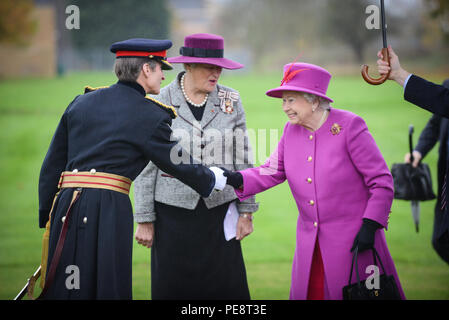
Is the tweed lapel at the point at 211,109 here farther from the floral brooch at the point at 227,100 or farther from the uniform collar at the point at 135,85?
the uniform collar at the point at 135,85

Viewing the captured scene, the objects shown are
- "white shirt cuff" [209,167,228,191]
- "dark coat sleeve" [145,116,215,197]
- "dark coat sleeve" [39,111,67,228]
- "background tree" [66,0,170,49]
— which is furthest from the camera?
"background tree" [66,0,170,49]

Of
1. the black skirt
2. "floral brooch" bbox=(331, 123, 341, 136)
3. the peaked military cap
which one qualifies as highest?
the peaked military cap

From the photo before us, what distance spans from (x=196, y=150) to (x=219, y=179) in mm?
365

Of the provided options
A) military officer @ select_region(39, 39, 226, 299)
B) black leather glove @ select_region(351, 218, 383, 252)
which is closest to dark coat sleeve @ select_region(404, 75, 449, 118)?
black leather glove @ select_region(351, 218, 383, 252)

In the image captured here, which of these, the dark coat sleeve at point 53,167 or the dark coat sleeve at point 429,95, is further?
the dark coat sleeve at point 53,167

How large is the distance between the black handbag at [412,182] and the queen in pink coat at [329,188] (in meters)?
1.45

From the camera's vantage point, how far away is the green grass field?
17.9 feet

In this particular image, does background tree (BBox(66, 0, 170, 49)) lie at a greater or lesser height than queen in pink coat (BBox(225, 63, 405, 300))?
greater

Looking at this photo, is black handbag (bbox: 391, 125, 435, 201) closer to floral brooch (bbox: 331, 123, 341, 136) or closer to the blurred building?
floral brooch (bbox: 331, 123, 341, 136)

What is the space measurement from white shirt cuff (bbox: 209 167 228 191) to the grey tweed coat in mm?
216

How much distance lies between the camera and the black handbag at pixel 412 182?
439cm

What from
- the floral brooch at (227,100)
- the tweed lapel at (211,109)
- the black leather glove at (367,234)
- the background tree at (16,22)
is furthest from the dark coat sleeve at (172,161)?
the background tree at (16,22)

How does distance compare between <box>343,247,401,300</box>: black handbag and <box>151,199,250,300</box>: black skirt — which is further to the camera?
<box>151,199,250,300</box>: black skirt

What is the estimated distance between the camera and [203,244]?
3.59 m
